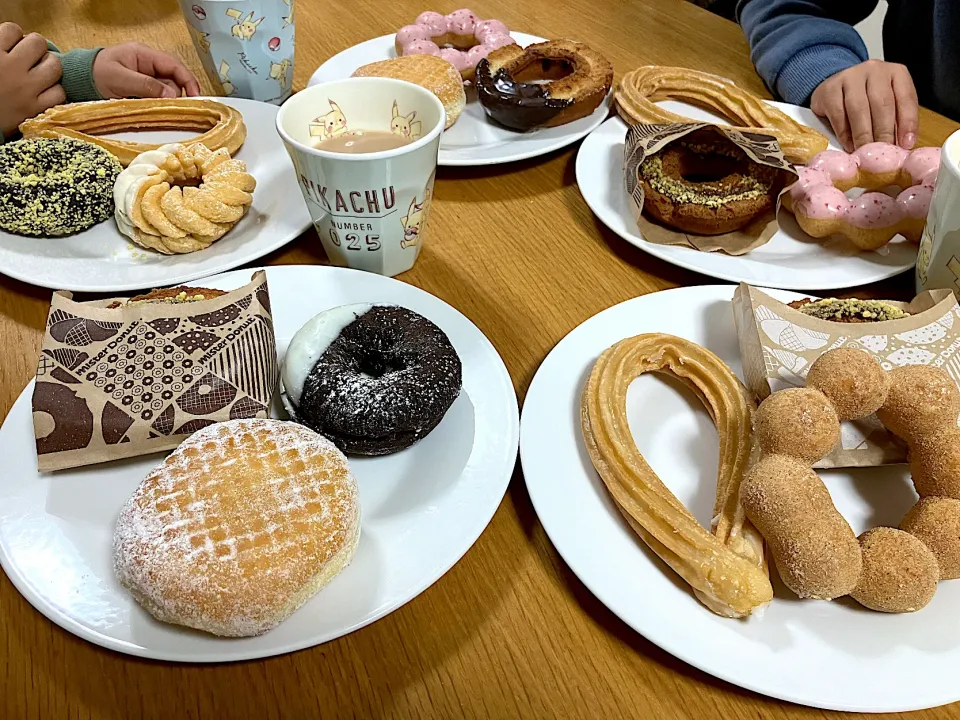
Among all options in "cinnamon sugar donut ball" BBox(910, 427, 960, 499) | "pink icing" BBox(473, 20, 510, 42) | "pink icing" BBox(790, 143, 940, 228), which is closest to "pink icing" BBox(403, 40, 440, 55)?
"pink icing" BBox(473, 20, 510, 42)

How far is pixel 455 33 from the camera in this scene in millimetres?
1273

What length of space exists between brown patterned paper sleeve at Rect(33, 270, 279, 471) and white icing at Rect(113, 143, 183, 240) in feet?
0.63

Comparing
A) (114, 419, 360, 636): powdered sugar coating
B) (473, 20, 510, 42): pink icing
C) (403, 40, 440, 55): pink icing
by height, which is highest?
(473, 20, 510, 42): pink icing

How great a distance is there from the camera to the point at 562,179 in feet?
3.44

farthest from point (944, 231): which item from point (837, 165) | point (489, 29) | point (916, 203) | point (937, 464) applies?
point (489, 29)

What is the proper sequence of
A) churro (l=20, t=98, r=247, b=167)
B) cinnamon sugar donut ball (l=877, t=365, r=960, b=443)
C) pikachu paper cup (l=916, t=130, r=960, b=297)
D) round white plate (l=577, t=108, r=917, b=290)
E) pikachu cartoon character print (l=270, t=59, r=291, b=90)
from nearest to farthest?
cinnamon sugar donut ball (l=877, t=365, r=960, b=443) → pikachu paper cup (l=916, t=130, r=960, b=297) → round white plate (l=577, t=108, r=917, b=290) → churro (l=20, t=98, r=247, b=167) → pikachu cartoon character print (l=270, t=59, r=291, b=90)

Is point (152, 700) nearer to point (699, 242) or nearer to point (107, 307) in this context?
point (107, 307)

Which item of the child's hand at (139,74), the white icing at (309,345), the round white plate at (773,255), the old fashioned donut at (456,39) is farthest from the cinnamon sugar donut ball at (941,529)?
the child's hand at (139,74)

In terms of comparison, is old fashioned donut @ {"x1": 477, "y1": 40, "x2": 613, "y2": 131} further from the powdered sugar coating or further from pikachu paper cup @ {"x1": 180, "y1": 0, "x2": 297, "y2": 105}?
the powdered sugar coating

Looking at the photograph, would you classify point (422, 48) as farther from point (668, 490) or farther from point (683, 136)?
point (668, 490)

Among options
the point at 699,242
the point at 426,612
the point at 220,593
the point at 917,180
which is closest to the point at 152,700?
the point at 220,593

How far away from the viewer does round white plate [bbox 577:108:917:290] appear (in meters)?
0.83

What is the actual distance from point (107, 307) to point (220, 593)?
0.39 meters

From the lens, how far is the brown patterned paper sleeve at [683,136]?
34.9 inches
